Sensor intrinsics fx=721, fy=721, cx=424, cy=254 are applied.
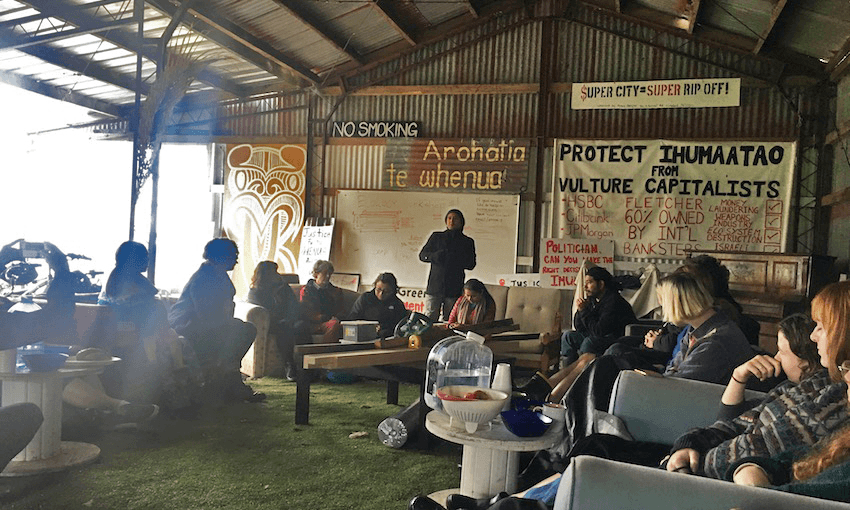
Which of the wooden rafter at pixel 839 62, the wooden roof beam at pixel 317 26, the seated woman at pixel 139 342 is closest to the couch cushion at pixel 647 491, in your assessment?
the seated woman at pixel 139 342

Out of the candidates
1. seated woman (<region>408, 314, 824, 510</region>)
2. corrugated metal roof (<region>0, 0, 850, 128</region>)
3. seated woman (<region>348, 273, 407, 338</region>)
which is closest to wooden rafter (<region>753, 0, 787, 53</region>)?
corrugated metal roof (<region>0, 0, 850, 128</region>)

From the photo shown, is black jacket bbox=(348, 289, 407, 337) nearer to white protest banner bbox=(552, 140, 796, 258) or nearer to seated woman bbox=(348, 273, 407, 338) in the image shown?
seated woman bbox=(348, 273, 407, 338)

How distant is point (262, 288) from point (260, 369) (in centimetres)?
70

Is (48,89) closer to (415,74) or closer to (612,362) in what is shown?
(415,74)

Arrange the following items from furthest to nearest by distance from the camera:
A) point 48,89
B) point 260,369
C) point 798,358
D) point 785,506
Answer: point 48,89
point 260,369
point 798,358
point 785,506

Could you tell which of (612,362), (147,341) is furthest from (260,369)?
(612,362)

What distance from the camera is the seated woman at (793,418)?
1924 mm

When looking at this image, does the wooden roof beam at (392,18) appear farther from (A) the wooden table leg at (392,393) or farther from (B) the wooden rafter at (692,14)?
(A) the wooden table leg at (392,393)

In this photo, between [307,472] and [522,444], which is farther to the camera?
[307,472]

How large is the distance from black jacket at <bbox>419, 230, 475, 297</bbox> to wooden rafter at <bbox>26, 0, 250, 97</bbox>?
343cm

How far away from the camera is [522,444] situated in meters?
2.56

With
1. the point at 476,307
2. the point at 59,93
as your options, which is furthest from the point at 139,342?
the point at 59,93

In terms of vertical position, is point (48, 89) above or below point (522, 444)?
above

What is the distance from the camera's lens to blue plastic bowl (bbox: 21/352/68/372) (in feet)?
11.3
